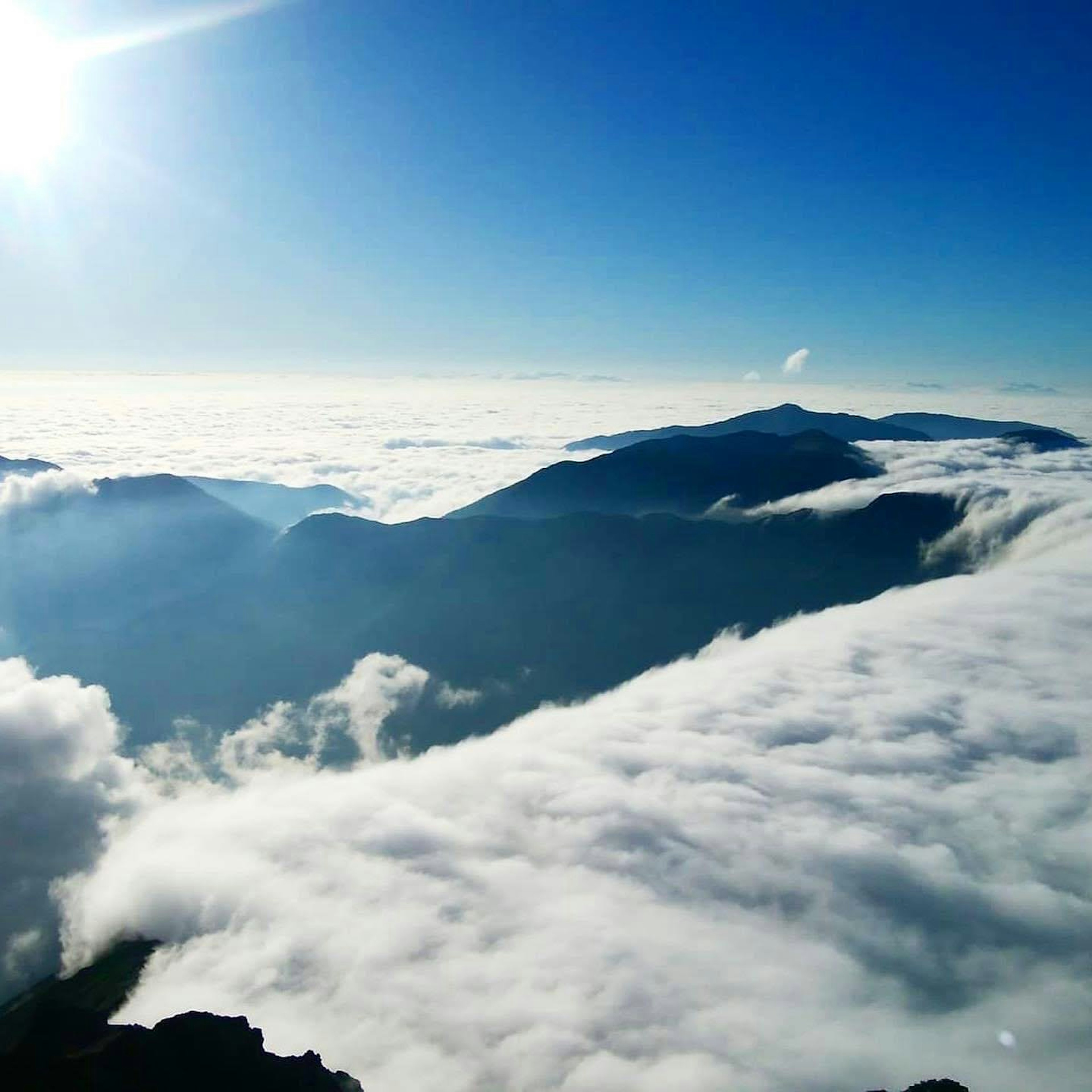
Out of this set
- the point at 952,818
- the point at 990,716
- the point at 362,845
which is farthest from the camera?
the point at 362,845

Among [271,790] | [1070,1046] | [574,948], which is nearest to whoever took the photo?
[1070,1046]

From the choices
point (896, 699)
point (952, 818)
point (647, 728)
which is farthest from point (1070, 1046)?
point (647, 728)

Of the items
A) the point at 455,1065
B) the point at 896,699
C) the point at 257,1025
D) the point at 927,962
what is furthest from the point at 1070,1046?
the point at 257,1025

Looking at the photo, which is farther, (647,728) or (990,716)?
(647,728)

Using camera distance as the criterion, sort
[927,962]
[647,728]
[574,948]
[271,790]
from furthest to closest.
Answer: [271,790]
[647,728]
[574,948]
[927,962]

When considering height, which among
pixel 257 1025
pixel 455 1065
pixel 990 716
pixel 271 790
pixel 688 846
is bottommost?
pixel 271 790

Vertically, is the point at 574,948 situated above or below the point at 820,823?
below

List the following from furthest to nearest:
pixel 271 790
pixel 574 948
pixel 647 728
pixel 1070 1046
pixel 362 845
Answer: pixel 271 790 < pixel 647 728 < pixel 362 845 < pixel 574 948 < pixel 1070 1046

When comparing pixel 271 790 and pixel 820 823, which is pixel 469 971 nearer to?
pixel 820 823

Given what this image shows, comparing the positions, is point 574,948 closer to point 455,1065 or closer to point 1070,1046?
point 455,1065
